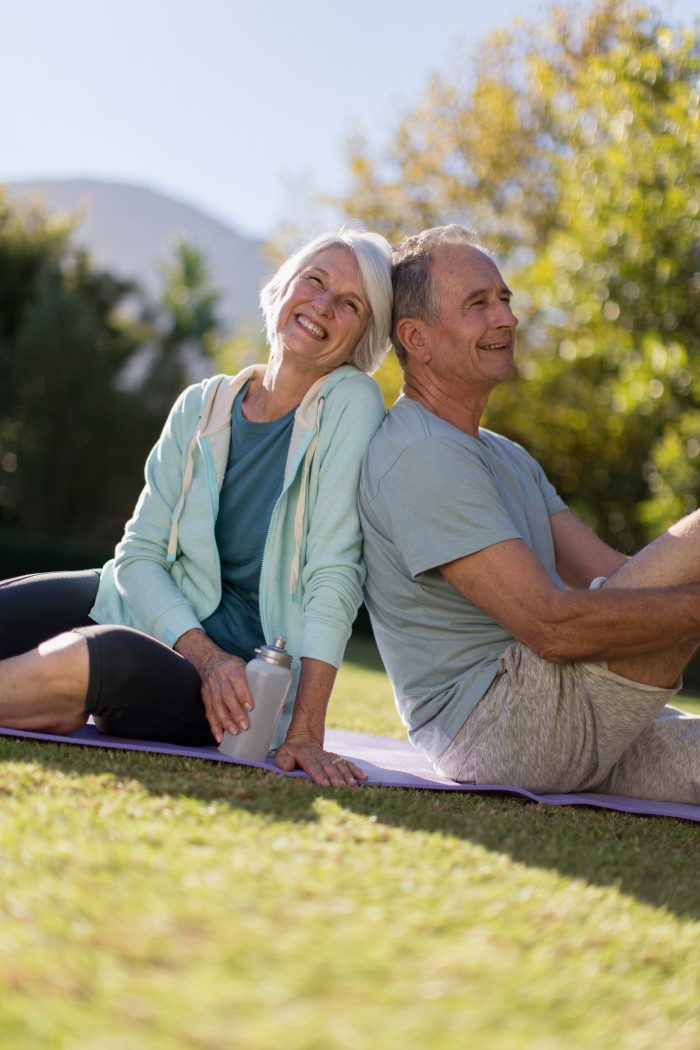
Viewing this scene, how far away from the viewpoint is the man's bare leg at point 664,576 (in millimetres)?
3051

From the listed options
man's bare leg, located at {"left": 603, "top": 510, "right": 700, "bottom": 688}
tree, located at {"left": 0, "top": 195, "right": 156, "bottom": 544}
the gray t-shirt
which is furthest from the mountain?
man's bare leg, located at {"left": 603, "top": 510, "right": 700, "bottom": 688}

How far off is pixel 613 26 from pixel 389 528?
61.1 feet

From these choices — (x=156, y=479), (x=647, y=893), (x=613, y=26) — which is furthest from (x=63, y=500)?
(x=647, y=893)

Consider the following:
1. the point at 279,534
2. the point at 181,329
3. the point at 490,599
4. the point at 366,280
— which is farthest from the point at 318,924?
the point at 181,329

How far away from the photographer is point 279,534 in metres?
3.64

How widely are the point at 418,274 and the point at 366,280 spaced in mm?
181

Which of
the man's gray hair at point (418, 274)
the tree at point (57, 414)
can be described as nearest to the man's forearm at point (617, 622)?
the man's gray hair at point (418, 274)

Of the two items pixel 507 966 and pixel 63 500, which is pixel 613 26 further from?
pixel 507 966

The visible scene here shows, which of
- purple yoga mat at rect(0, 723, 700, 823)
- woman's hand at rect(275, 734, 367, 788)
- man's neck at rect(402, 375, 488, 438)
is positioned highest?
man's neck at rect(402, 375, 488, 438)

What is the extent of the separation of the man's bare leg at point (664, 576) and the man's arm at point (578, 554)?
0.71 metres

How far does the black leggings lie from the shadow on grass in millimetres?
148

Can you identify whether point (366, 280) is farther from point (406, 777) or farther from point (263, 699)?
point (406, 777)

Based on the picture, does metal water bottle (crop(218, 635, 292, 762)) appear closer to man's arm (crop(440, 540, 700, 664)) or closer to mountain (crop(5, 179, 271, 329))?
man's arm (crop(440, 540, 700, 664))

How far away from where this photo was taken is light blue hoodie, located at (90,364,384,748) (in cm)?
349
